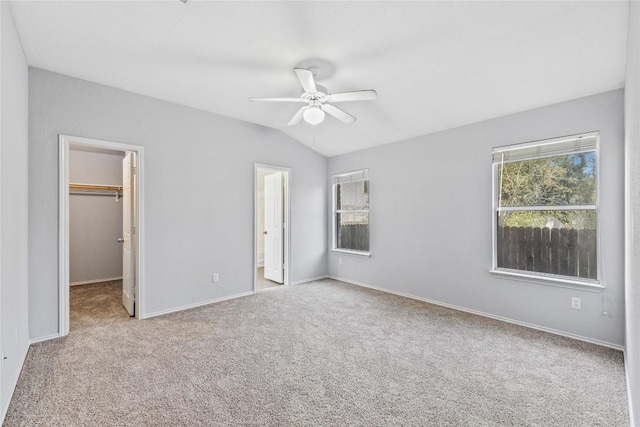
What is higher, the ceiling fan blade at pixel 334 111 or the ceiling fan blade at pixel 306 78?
the ceiling fan blade at pixel 306 78

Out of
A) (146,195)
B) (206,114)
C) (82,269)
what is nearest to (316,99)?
(206,114)

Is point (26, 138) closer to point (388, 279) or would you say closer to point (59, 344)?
point (59, 344)

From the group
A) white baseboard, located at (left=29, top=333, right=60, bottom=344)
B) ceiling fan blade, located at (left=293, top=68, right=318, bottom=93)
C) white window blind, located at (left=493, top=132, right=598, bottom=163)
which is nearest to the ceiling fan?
ceiling fan blade, located at (left=293, top=68, right=318, bottom=93)

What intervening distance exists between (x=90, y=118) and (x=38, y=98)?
16.9 inches

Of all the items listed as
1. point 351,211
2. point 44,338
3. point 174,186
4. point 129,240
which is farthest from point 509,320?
point 44,338

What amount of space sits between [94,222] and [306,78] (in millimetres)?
5206

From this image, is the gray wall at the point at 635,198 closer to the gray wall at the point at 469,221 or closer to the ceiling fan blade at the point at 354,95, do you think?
the gray wall at the point at 469,221

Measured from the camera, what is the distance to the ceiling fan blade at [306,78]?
242 centimetres

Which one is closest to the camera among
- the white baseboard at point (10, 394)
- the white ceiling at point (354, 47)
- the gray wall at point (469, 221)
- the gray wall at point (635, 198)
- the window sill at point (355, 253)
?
the gray wall at point (635, 198)

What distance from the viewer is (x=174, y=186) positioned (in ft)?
12.8

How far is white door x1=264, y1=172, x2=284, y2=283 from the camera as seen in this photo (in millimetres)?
5430

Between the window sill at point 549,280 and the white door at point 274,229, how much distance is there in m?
3.33

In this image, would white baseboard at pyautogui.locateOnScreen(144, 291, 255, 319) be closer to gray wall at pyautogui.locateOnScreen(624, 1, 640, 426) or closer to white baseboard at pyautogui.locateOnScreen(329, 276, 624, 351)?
white baseboard at pyautogui.locateOnScreen(329, 276, 624, 351)

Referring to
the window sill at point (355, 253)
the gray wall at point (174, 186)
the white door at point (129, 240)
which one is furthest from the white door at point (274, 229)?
the white door at point (129, 240)
